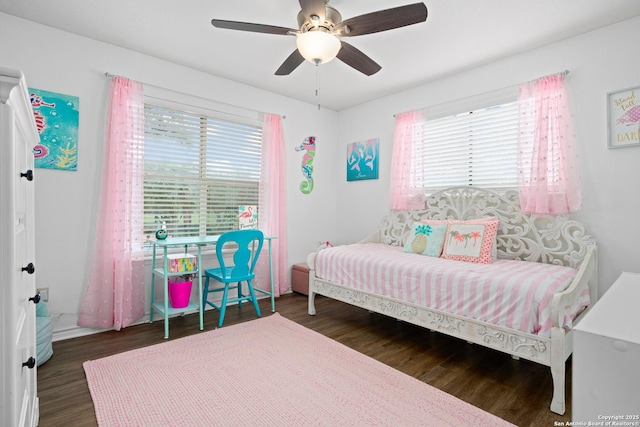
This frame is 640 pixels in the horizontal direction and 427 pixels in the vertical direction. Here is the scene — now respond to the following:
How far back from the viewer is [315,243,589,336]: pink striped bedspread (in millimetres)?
1877

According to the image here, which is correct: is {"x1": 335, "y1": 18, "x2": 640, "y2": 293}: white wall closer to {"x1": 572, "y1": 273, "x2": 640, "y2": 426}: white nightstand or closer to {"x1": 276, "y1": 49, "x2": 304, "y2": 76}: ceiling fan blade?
{"x1": 276, "y1": 49, "x2": 304, "y2": 76}: ceiling fan blade

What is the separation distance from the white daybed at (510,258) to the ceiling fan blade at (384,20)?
1723mm

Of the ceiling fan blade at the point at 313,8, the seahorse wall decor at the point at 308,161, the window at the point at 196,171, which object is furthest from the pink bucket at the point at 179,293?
the ceiling fan blade at the point at 313,8

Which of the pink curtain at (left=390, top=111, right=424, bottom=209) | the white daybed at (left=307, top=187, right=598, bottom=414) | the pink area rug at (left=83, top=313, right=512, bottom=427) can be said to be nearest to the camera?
the pink area rug at (left=83, top=313, right=512, bottom=427)

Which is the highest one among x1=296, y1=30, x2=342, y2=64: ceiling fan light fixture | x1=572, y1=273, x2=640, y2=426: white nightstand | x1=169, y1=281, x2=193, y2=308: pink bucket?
x1=296, y1=30, x2=342, y2=64: ceiling fan light fixture

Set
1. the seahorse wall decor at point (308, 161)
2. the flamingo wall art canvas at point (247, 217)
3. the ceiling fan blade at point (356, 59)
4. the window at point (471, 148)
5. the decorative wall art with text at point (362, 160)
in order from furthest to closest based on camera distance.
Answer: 1. the seahorse wall decor at point (308, 161)
2. the decorative wall art with text at point (362, 160)
3. the flamingo wall art canvas at point (247, 217)
4. the window at point (471, 148)
5. the ceiling fan blade at point (356, 59)

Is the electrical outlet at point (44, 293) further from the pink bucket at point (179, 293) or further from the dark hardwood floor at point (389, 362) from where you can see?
the pink bucket at point (179, 293)

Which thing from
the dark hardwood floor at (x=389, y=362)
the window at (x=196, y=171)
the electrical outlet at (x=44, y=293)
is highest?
the window at (x=196, y=171)

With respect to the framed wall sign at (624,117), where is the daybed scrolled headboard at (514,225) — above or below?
below

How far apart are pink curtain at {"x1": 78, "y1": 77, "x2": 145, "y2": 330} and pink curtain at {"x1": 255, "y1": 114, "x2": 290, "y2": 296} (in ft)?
4.47

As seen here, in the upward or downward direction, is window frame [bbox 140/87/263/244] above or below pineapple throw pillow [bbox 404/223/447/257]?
above

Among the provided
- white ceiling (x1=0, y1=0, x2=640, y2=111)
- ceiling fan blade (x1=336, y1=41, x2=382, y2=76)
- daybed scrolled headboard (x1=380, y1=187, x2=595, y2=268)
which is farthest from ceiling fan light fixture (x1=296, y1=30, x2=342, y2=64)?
daybed scrolled headboard (x1=380, y1=187, x2=595, y2=268)

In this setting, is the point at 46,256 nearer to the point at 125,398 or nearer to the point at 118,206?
the point at 118,206

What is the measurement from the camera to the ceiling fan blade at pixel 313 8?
1763 millimetres
